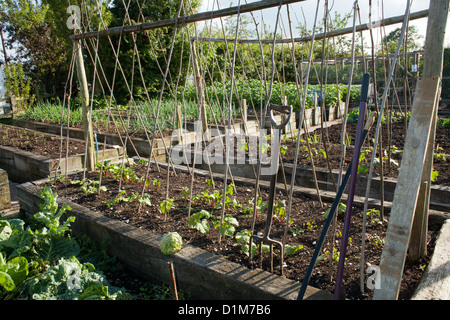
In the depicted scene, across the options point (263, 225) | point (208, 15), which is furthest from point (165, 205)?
point (208, 15)

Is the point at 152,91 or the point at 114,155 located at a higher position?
the point at 152,91

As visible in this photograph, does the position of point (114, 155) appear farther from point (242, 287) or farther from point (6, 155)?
point (242, 287)

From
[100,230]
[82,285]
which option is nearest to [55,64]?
[100,230]

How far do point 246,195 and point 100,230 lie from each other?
50.0 inches

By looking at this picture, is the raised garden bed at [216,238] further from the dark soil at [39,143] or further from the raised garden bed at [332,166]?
the dark soil at [39,143]

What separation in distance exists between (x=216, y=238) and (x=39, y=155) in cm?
334

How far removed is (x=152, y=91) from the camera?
406 inches

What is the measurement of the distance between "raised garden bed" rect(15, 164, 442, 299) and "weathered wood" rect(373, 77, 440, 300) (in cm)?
40

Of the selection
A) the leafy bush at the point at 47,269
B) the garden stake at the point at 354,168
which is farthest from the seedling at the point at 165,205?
the garden stake at the point at 354,168

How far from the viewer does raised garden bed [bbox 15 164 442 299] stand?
172cm

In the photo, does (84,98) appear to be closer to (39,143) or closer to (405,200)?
(39,143)

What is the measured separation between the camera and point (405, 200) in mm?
1256

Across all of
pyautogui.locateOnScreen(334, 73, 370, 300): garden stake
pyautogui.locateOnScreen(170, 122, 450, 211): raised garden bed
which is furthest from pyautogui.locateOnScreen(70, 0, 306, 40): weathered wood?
pyautogui.locateOnScreen(170, 122, 450, 211): raised garden bed

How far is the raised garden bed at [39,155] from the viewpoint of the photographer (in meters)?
4.04
